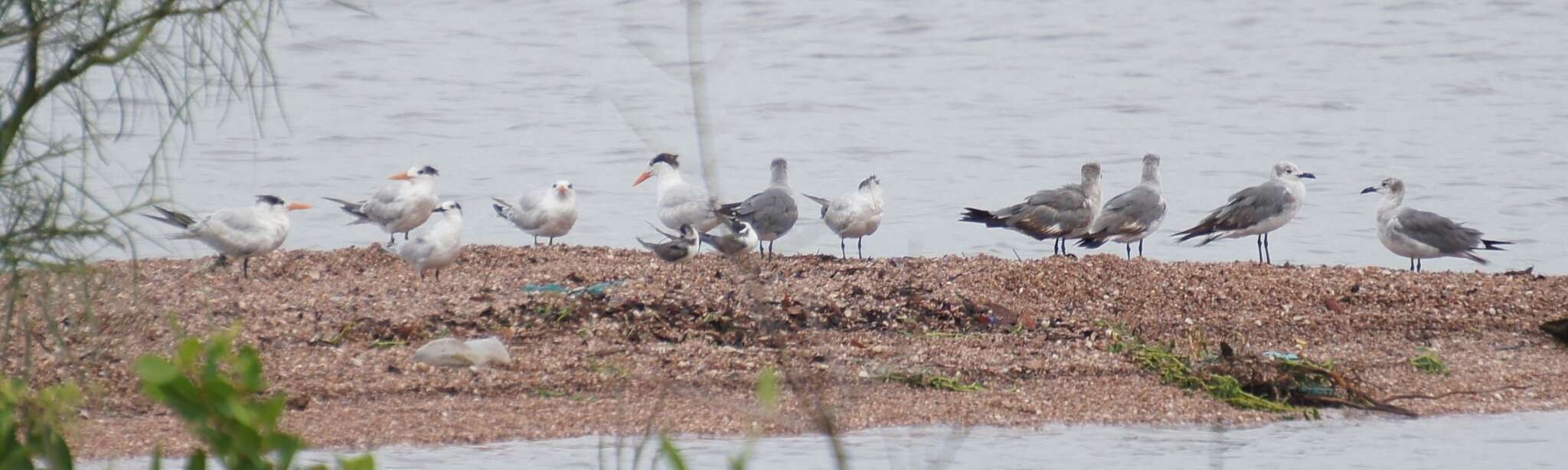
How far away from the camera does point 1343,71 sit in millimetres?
21000

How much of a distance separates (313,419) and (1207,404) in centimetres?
300

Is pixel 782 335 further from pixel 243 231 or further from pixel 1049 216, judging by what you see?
pixel 1049 216

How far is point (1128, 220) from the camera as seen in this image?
34.6ft

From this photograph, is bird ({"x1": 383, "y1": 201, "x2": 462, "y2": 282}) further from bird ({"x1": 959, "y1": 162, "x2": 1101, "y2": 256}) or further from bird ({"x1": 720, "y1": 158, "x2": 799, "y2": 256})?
bird ({"x1": 959, "y1": 162, "x2": 1101, "y2": 256})

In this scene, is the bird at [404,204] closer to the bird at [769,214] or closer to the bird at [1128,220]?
the bird at [769,214]

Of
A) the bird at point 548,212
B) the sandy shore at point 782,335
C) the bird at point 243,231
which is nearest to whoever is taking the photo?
the sandy shore at point 782,335

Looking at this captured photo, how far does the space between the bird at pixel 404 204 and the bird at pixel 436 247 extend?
6.27 feet

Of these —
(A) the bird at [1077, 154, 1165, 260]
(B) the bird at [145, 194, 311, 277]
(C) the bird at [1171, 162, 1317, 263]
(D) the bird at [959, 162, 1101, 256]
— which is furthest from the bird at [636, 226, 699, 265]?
(C) the bird at [1171, 162, 1317, 263]

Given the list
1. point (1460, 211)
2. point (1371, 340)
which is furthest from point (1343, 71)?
point (1371, 340)

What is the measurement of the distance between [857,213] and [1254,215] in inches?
91.9

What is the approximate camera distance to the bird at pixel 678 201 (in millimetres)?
10742

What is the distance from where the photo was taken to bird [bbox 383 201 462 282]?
8.59 metres

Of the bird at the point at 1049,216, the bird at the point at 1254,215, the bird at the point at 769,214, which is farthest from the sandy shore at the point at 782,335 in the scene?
the bird at the point at 1254,215

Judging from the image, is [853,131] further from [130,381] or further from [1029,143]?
[130,381]
